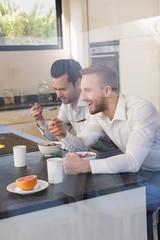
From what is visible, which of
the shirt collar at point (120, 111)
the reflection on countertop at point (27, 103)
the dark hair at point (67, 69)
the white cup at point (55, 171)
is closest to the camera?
the white cup at point (55, 171)

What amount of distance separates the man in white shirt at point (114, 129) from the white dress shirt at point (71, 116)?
0.03 m

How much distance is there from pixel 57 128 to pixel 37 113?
1.04 ft

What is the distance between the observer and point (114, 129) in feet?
5.24

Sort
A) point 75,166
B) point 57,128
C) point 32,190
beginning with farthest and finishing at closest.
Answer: point 57,128, point 75,166, point 32,190

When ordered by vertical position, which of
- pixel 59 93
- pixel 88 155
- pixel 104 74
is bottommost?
pixel 88 155

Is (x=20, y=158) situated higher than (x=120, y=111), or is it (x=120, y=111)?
(x=120, y=111)

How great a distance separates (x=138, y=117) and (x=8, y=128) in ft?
3.32

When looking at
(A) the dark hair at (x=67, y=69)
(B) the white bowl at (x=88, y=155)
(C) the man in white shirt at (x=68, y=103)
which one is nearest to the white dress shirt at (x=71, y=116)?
(C) the man in white shirt at (x=68, y=103)

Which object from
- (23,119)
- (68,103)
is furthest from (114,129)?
(23,119)

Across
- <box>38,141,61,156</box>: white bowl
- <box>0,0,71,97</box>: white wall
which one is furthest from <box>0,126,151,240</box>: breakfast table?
<box>0,0,71,97</box>: white wall

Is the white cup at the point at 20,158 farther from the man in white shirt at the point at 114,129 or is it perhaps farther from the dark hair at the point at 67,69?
the dark hair at the point at 67,69

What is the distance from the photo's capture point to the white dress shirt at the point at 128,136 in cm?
134

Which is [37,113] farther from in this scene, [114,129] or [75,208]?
[75,208]

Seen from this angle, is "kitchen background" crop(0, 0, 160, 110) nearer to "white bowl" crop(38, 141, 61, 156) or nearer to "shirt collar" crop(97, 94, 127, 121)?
"shirt collar" crop(97, 94, 127, 121)
